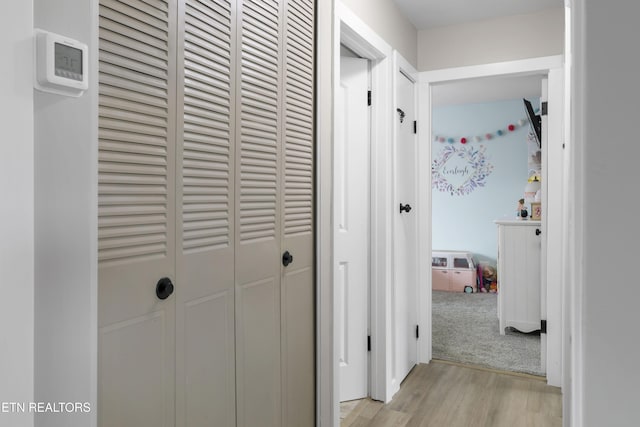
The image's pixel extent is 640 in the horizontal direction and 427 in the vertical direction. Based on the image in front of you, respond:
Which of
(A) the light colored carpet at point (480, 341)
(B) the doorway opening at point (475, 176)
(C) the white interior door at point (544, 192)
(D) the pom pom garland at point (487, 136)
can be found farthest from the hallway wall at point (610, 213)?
(D) the pom pom garland at point (487, 136)

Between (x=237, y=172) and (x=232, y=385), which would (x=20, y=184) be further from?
(x=232, y=385)

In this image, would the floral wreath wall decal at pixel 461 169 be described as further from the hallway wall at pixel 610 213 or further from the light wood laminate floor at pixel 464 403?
the hallway wall at pixel 610 213

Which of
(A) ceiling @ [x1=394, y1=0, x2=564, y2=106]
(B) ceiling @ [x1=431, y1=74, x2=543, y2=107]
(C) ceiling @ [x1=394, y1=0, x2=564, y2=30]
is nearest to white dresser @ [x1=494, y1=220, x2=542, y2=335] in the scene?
(A) ceiling @ [x1=394, y1=0, x2=564, y2=106]

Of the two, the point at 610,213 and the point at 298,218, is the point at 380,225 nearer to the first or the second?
the point at 298,218

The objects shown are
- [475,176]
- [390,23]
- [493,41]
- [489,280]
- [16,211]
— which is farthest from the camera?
[475,176]

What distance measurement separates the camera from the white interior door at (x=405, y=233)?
Answer: 285 cm

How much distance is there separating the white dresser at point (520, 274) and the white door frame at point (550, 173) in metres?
0.67

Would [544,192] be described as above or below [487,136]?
below

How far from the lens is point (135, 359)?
107cm

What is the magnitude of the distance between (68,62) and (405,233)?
98.2 inches

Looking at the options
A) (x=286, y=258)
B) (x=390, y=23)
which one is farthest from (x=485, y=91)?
(x=286, y=258)

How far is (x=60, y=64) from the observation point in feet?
2.74

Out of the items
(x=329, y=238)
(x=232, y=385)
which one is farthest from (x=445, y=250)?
(x=232, y=385)

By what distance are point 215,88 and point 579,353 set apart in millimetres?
1242
